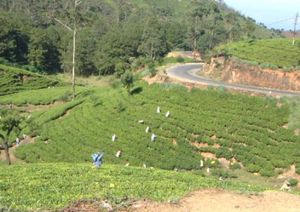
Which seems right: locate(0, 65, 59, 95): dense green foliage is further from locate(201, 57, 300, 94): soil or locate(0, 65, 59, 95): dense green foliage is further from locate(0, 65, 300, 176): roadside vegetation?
locate(201, 57, 300, 94): soil

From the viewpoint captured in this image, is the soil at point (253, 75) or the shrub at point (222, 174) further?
the soil at point (253, 75)

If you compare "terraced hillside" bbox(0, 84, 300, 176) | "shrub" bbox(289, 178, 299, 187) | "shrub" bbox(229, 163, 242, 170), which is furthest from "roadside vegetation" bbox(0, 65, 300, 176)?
"shrub" bbox(289, 178, 299, 187)

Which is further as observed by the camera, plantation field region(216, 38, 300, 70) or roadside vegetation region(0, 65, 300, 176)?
plantation field region(216, 38, 300, 70)

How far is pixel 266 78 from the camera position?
4784cm

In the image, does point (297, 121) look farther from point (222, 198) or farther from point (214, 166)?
point (222, 198)

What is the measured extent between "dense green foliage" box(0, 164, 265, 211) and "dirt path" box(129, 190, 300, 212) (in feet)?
2.70

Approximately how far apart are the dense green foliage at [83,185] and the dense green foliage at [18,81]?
194 feet

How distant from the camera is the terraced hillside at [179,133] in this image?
37.4 m

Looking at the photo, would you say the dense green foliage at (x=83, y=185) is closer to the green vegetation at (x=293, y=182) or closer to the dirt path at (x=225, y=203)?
the dirt path at (x=225, y=203)

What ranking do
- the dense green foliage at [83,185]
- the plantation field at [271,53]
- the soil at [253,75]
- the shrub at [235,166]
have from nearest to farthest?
the dense green foliage at [83,185], the shrub at [235,166], the soil at [253,75], the plantation field at [271,53]

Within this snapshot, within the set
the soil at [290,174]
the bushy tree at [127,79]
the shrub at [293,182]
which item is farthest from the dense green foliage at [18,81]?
the shrub at [293,182]

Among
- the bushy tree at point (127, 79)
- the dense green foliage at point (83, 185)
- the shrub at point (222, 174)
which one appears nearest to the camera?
the dense green foliage at point (83, 185)

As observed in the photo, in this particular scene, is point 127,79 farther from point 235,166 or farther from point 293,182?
point 293,182

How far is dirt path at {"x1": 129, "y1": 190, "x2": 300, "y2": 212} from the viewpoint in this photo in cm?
1627
